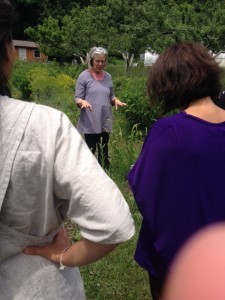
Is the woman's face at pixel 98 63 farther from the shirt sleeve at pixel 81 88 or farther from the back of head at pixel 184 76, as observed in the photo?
the back of head at pixel 184 76

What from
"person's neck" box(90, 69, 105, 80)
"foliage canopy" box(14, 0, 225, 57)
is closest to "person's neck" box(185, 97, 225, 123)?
"person's neck" box(90, 69, 105, 80)

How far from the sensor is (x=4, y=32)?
0.95m

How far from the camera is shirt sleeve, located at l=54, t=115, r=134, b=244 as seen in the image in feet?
3.09

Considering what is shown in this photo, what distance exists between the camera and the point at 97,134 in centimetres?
521

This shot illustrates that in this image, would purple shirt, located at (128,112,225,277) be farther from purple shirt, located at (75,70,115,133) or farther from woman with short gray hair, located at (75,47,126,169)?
purple shirt, located at (75,70,115,133)

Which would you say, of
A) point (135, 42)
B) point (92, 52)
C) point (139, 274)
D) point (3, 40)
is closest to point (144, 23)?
point (135, 42)

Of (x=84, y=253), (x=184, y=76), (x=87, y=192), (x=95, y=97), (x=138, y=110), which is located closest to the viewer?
(x=87, y=192)

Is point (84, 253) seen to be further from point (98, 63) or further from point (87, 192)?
point (98, 63)

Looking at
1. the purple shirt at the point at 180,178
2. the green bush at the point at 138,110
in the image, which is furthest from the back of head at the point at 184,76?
the green bush at the point at 138,110

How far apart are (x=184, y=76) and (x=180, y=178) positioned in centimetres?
46

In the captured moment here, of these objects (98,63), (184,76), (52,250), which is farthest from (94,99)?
(52,250)

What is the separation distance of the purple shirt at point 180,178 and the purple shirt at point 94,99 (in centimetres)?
339

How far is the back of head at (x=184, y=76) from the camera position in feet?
5.81

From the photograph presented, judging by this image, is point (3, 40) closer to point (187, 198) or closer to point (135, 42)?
point (187, 198)
